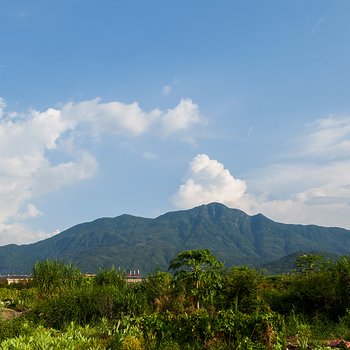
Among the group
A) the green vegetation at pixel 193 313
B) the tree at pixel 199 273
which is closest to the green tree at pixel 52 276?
the green vegetation at pixel 193 313

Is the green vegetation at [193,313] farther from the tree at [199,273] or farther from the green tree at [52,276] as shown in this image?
the green tree at [52,276]

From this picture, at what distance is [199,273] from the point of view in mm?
12477

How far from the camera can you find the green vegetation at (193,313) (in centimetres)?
820

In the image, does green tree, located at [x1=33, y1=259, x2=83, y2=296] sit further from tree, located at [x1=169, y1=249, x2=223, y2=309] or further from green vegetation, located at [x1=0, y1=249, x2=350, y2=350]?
tree, located at [x1=169, y1=249, x2=223, y2=309]

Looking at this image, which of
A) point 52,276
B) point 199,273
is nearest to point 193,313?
point 199,273

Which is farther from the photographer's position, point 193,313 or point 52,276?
point 52,276

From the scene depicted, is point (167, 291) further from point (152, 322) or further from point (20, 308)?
point (20, 308)

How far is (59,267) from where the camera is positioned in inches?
742

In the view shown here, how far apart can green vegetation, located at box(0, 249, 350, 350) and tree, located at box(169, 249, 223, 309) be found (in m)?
0.03

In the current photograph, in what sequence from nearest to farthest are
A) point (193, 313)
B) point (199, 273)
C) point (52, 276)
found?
point (193, 313) < point (199, 273) < point (52, 276)

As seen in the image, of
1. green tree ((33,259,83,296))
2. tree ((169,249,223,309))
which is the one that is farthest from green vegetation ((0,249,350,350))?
green tree ((33,259,83,296))

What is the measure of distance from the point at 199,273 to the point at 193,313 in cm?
246

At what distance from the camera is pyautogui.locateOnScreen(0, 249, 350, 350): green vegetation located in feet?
26.9

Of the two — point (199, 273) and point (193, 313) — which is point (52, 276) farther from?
point (193, 313)
